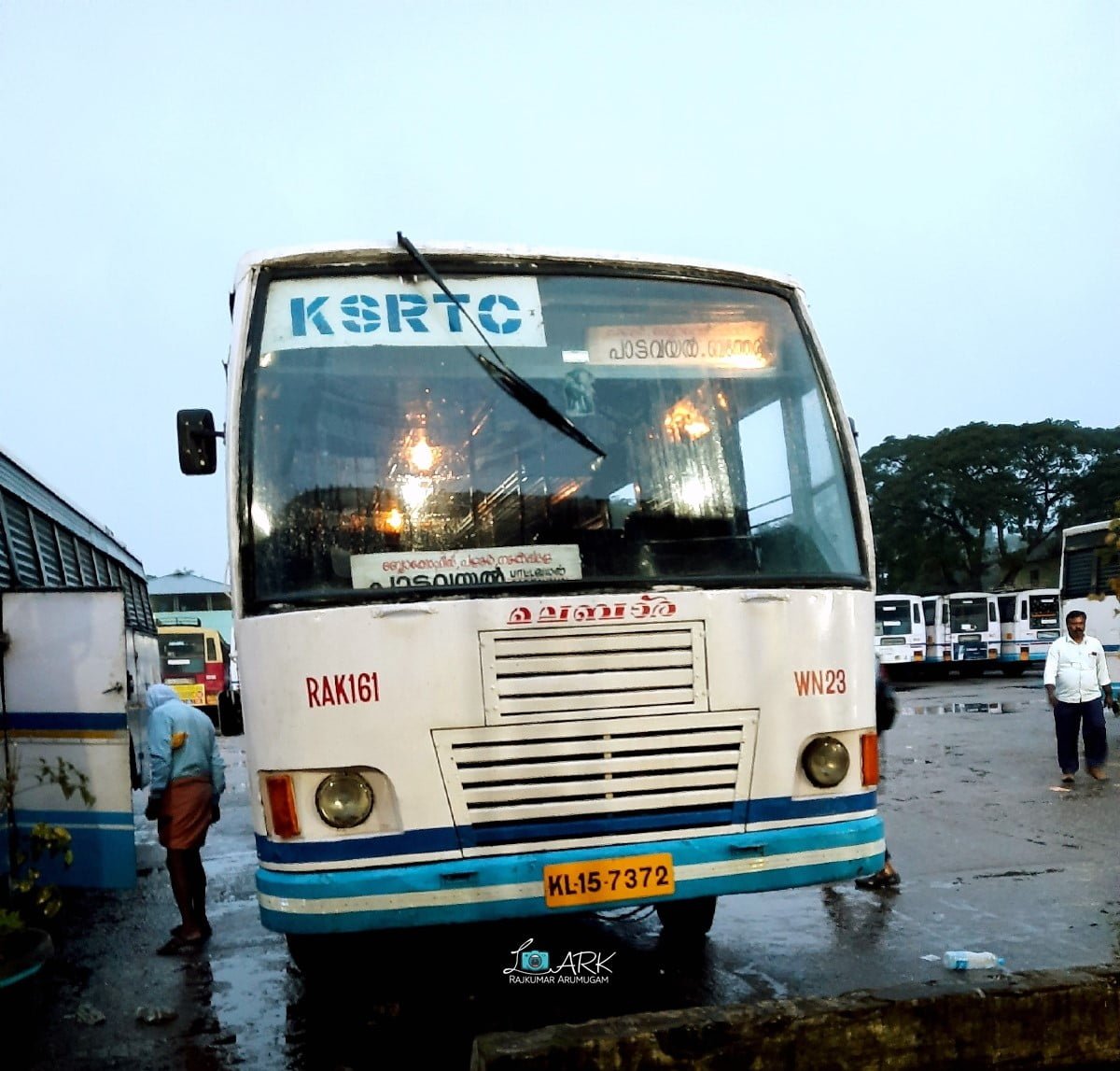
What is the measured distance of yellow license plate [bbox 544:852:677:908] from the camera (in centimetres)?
439

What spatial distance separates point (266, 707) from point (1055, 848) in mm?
6590

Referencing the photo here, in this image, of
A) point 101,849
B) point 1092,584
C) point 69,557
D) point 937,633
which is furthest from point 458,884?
point 937,633

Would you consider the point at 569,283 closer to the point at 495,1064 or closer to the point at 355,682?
the point at 355,682

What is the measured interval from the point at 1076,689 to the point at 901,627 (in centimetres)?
2304

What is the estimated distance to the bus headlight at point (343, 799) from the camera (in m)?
4.39

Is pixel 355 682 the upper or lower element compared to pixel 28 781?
upper

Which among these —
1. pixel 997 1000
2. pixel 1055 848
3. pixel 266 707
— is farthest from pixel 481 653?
pixel 1055 848

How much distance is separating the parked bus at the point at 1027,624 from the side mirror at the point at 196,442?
3269cm

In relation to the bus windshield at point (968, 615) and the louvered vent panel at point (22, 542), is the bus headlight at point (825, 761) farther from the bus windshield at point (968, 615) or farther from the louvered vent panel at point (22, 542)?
the bus windshield at point (968, 615)

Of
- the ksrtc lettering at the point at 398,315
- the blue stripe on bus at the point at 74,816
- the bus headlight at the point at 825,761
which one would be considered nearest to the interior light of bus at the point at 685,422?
the ksrtc lettering at the point at 398,315

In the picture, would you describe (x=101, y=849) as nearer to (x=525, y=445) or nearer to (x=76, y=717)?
(x=76, y=717)

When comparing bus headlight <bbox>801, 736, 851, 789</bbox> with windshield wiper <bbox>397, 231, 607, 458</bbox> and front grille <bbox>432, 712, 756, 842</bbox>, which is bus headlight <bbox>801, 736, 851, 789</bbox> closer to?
front grille <bbox>432, 712, 756, 842</bbox>

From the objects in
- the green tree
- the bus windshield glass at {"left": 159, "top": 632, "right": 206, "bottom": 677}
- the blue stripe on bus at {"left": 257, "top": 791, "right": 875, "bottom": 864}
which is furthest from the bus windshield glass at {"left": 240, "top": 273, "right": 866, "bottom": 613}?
the green tree

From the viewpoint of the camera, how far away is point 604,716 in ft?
14.8
